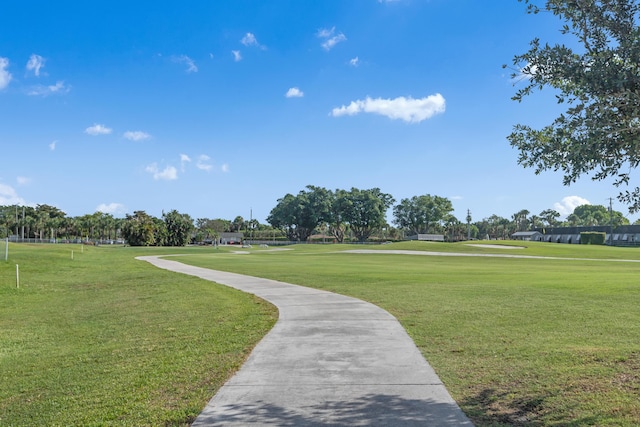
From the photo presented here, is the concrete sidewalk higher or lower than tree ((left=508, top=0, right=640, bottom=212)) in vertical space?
lower

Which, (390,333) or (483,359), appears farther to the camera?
(390,333)

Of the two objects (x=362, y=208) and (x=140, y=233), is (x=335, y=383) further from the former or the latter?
(x=362, y=208)

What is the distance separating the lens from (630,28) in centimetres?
527

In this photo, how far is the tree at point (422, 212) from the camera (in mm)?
134000

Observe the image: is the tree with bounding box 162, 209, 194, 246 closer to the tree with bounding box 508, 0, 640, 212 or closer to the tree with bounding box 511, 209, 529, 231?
the tree with bounding box 508, 0, 640, 212

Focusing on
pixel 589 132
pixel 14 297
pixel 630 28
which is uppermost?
pixel 630 28

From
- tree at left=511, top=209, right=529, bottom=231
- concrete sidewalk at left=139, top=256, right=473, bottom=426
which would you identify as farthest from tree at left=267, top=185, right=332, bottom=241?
concrete sidewalk at left=139, top=256, right=473, bottom=426

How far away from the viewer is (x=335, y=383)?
6.16 m

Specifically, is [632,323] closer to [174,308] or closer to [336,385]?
[336,385]

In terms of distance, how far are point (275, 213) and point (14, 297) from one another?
11203 cm

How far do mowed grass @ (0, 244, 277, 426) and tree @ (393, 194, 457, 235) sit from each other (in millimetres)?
120377

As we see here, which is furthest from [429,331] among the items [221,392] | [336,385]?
[221,392]

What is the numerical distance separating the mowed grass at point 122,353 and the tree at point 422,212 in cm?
12038

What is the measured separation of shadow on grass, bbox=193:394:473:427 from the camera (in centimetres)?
487
